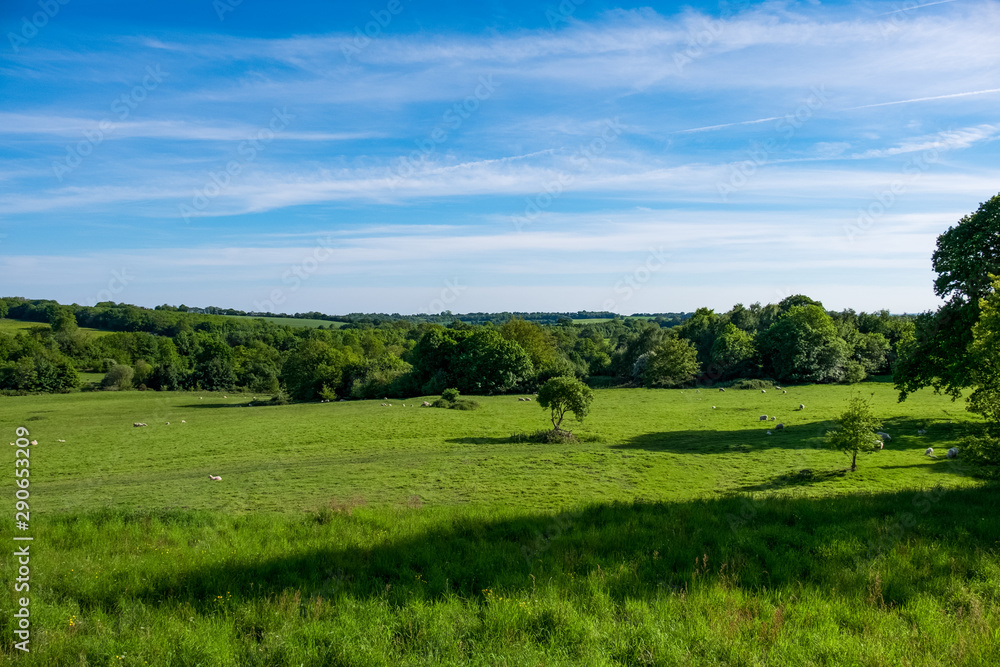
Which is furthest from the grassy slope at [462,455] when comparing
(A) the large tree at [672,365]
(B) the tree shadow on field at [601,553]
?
(A) the large tree at [672,365]

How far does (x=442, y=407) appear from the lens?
2333 inches

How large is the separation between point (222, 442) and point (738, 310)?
100137 millimetres

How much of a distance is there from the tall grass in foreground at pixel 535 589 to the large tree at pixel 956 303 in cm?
2355

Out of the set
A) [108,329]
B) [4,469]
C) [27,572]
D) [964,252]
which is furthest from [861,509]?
[108,329]

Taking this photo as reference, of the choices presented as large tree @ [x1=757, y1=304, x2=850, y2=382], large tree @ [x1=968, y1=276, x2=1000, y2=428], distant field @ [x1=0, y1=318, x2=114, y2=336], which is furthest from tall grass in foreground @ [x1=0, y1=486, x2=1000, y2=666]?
distant field @ [x1=0, y1=318, x2=114, y2=336]

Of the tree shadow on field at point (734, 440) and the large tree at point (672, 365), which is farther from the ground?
the large tree at point (672, 365)

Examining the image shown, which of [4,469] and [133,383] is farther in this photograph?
[133,383]

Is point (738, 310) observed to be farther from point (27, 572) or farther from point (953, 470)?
point (27, 572)

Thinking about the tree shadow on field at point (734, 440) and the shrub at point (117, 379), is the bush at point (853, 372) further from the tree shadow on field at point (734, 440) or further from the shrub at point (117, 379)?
the shrub at point (117, 379)

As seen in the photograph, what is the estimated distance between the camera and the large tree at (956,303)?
26.6m

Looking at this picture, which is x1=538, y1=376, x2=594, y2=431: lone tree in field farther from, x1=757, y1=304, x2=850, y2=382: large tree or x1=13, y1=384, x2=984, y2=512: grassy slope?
x1=757, y1=304, x2=850, y2=382: large tree

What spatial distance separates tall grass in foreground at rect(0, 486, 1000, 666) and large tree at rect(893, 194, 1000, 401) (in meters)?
23.6

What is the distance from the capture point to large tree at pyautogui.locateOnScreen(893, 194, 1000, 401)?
26594 millimetres

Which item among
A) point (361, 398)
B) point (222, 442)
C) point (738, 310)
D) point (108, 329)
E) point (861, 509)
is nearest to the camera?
point (861, 509)
